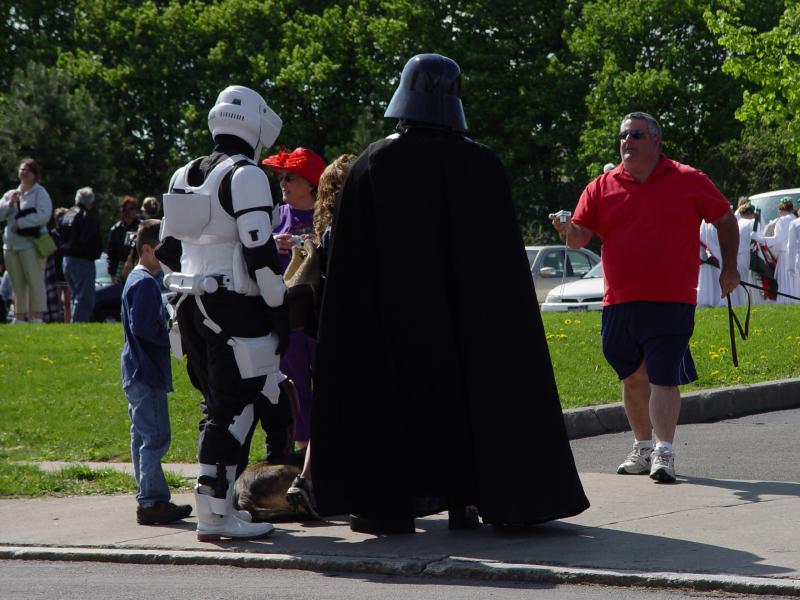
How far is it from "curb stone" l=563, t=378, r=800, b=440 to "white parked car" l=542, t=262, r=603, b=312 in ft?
36.0

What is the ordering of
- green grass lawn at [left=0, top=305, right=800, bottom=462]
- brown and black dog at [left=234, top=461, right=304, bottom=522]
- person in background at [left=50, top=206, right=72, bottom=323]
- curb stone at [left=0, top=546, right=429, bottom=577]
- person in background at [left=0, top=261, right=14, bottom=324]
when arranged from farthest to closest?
person in background at [left=0, top=261, right=14, bottom=324] < person in background at [left=50, top=206, right=72, bottom=323] < green grass lawn at [left=0, top=305, right=800, bottom=462] < brown and black dog at [left=234, top=461, right=304, bottom=522] < curb stone at [left=0, top=546, right=429, bottom=577]

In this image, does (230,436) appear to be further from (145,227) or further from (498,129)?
(498,129)

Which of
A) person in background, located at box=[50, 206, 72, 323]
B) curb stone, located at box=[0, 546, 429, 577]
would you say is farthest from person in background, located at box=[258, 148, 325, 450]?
person in background, located at box=[50, 206, 72, 323]

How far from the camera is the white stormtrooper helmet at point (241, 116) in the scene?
6.16 m

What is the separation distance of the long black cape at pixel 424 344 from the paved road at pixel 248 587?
61cm

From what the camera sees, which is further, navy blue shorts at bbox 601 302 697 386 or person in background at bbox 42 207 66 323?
person in background at bbox 42 207 66 323

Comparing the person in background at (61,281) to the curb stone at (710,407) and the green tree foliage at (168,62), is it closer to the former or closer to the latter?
the curb stone at (710,407)

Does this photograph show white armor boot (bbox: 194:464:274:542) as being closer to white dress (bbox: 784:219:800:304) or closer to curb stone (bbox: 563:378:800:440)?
curb stone (bbox: 563:378:800:440)

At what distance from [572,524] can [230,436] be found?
5.03ft

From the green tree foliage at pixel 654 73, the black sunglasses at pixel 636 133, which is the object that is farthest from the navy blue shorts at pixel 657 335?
the green tree foliage at pixel 654 73

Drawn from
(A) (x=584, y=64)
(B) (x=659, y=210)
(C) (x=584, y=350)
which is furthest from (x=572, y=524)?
(A) (x=584, y=64)

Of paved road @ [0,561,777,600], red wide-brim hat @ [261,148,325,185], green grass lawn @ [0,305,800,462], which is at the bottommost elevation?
paved road @ [0,561,777,600]

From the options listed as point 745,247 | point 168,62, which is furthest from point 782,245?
point 168,62

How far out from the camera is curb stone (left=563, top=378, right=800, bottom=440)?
9.77 meters
